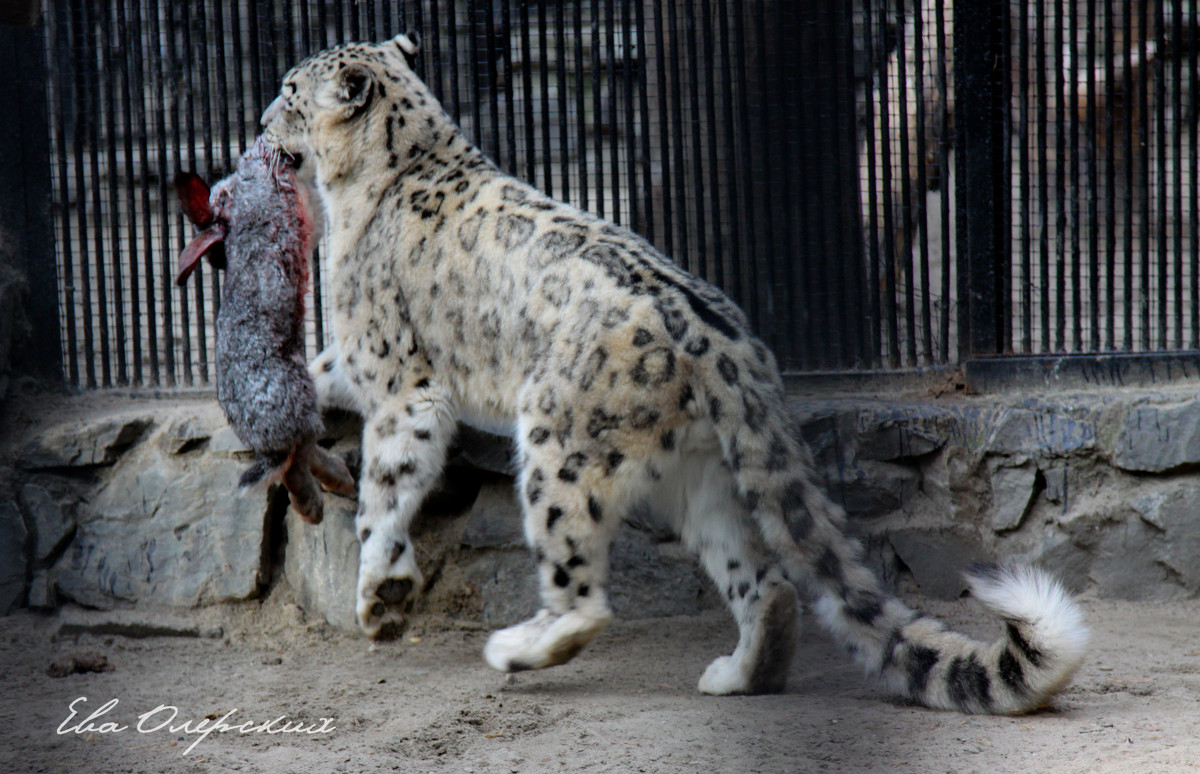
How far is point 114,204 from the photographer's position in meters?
4.48

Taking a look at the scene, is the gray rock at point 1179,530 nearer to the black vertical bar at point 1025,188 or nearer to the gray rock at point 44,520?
the black vertical bar at point 1025,188

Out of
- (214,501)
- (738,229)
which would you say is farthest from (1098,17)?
(214,501)

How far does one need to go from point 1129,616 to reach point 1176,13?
236 cm

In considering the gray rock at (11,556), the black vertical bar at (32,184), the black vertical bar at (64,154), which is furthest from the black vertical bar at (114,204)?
the gray rock at (11,556)

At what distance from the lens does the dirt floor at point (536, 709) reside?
8.71ft

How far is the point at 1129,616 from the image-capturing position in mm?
3934

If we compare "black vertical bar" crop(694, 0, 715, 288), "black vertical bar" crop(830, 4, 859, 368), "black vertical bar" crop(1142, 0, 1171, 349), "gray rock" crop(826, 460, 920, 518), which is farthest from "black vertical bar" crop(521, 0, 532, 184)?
"black vertical bar" crop(1142, 0, 1171, 349)

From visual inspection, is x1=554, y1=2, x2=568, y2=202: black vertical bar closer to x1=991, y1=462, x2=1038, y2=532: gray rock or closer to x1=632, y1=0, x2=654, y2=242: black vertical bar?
x1=632, y1=0, x2=654, y2=242: black vertical bar

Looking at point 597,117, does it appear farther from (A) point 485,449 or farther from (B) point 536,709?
(B) point 536,709

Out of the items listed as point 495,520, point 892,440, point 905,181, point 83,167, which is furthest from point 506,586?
point 83,167

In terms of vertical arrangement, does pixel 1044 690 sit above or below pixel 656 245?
below

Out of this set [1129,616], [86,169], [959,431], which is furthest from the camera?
[86,169]

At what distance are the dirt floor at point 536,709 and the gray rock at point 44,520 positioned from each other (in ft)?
1.02

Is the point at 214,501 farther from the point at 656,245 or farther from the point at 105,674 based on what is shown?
the point at 656,245
